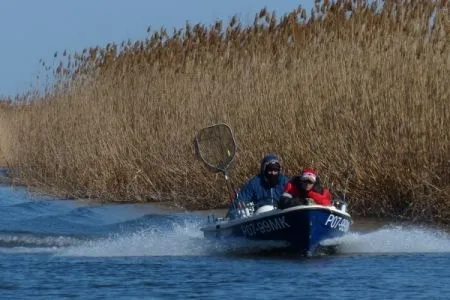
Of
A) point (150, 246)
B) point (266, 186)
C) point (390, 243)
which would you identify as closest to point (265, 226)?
point (266, 186)

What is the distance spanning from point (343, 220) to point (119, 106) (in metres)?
9.88

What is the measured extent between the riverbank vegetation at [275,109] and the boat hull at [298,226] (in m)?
2.71

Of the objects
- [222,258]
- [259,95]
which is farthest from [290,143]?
[222,258]

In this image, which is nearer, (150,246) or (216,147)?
(150,246)

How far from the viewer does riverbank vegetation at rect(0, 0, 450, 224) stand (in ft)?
62.3

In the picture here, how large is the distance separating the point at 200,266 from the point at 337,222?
1.58 metres

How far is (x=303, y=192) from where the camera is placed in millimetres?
16500

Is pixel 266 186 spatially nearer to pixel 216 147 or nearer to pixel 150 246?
pixel 150 246

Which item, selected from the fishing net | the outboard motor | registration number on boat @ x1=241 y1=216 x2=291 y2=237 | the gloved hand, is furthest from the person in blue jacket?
the fishing net

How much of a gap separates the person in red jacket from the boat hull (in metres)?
0.11

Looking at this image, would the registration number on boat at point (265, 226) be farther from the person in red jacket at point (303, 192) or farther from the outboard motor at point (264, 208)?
Result: the outboard motor at point (264, 208)

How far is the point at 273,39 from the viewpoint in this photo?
75.0 ft

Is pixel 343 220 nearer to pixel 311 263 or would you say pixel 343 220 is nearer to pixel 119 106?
pixel 311 263

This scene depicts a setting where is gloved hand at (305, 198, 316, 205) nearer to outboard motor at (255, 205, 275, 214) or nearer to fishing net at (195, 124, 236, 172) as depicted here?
outboard motor at (255, 205, 275, 214)
